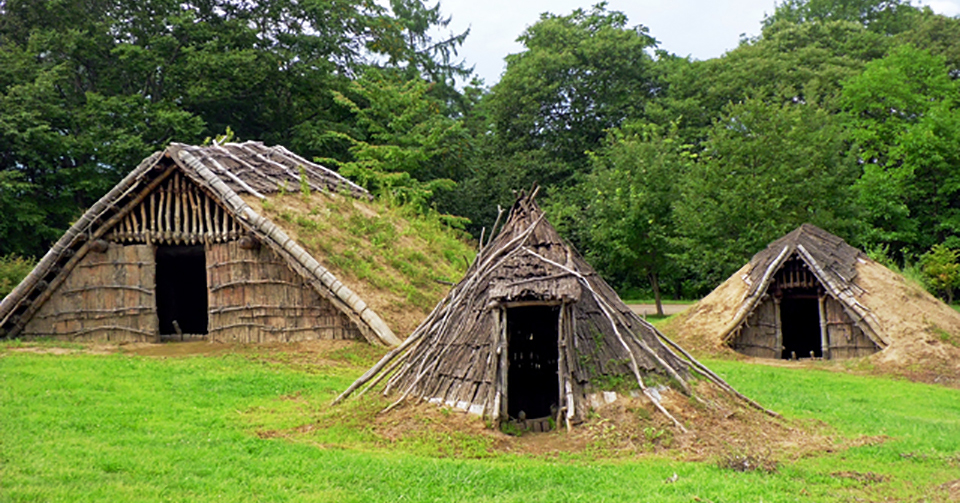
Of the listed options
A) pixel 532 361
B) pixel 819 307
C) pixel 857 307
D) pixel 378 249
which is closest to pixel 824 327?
pixel 819 307

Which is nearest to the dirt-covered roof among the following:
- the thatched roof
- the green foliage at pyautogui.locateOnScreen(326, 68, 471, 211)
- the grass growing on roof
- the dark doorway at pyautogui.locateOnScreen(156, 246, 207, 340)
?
the thatched roof

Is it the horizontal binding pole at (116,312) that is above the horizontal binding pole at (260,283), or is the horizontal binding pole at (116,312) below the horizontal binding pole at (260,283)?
below

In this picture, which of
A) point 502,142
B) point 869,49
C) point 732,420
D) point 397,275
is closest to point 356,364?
point 397,275

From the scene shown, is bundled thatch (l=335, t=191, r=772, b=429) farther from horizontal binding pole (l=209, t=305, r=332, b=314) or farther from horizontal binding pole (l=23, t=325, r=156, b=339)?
horizontal binding pole (l=23, t=325, r=156, b=339)

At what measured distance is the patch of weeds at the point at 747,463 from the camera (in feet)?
26.6

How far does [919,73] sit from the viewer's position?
3350 cm

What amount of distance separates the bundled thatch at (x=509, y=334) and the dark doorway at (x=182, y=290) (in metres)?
10.1

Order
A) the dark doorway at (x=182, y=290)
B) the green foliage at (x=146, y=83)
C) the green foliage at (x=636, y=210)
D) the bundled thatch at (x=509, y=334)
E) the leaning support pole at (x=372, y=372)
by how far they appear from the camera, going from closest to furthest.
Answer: the bundled thatch at (x=509, y=334) → the leaning support pole at (x=372, y=372) → the dark doorway at (x=182, y=290) → the green foliage at (x=146, y=83) → the green foliage at (x=636, y=210)

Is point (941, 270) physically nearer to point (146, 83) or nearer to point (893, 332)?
point (893, 332)

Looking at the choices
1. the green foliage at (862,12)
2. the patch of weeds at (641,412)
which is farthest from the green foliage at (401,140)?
the green foliage at (862,12)

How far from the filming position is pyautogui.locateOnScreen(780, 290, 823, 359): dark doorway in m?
21.1

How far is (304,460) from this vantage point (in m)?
8.30

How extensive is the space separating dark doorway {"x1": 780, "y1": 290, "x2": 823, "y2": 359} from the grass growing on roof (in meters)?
8.92

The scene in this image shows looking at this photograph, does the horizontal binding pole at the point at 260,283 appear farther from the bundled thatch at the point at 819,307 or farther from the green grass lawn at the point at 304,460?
the bundled thatch at the point at 819,307
